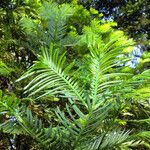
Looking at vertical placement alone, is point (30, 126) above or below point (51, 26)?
below

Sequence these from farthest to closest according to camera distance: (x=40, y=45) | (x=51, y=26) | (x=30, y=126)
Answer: (x=40, y=45) → (x=51, y=26) → (x=30, y=126)

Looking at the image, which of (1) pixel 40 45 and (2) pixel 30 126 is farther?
(1) pixel 40 45

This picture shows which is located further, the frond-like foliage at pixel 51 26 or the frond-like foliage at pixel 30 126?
the frond-like foliage at pixel 51 26

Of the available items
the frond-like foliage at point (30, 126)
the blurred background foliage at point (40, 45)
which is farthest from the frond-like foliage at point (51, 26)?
the frond-like foliage at point (30, 126)

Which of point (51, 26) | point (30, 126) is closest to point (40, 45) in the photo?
point (51, 26)

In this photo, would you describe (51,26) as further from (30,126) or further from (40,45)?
(30,126)

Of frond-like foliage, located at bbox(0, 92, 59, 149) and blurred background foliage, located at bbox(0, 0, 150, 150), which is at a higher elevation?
blurred background foliage, located at bbox(0, 0, 150, 150)

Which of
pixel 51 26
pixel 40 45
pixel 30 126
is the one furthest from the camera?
pixel 40 45

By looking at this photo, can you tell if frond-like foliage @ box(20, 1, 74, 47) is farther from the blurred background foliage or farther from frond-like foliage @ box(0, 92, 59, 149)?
frond-like foliage @ box(0, 92, 59, 149)

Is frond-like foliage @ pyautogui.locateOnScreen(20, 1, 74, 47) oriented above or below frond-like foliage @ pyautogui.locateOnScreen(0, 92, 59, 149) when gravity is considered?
above

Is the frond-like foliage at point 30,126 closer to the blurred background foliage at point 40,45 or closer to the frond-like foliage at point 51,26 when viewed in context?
the blurred background foliage at point 40,45

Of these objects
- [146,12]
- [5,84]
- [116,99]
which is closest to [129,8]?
[146,12]

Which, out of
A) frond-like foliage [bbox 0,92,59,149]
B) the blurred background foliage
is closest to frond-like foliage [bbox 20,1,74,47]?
the blurred background foliage

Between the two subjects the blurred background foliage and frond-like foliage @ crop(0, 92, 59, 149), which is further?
the blurred background foliage
